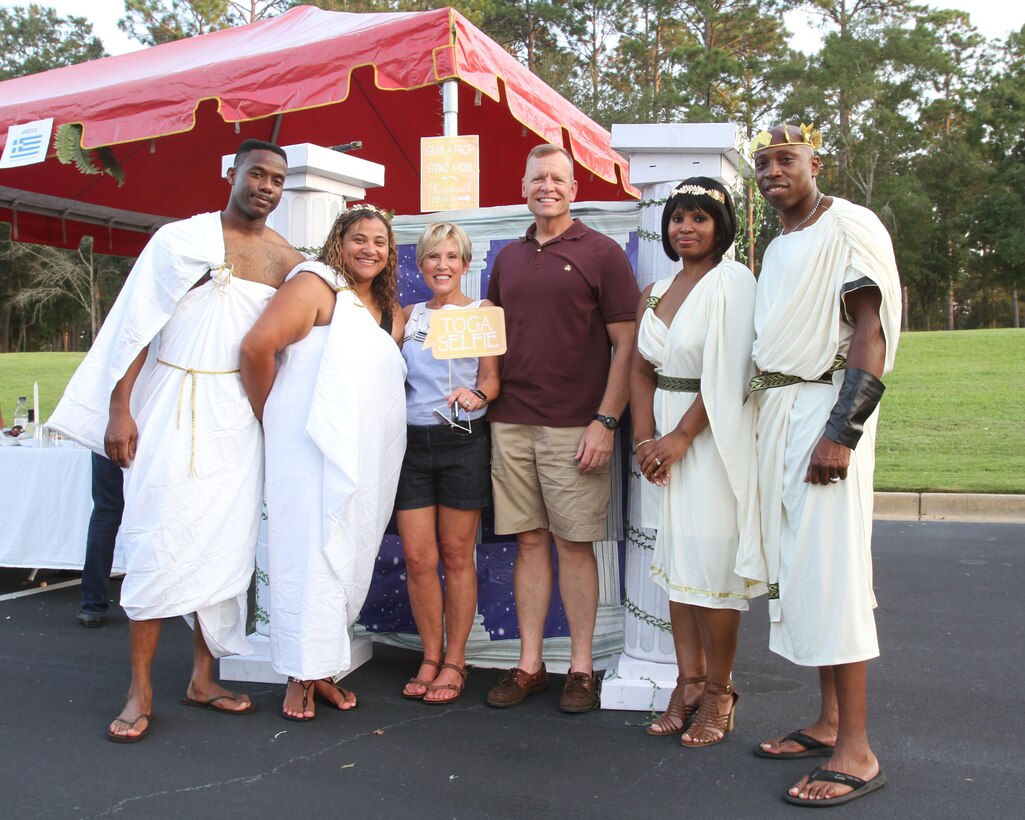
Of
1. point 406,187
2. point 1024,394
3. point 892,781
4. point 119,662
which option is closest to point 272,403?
point 119,662

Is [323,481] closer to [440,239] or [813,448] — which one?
[440,239]

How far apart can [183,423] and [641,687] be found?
1.92m

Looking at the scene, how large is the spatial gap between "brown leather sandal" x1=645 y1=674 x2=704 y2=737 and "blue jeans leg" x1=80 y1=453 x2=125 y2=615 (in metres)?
3.03

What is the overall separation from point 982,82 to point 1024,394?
3295cm

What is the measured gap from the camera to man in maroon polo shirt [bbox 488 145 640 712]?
3.52 m

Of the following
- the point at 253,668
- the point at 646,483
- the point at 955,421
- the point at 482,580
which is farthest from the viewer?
the point at 955,421

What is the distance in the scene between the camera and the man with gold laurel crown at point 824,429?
275cm

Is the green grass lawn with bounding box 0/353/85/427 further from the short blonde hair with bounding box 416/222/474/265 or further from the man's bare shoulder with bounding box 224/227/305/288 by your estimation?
the short blonde hair with bounding box 416/222/474/265

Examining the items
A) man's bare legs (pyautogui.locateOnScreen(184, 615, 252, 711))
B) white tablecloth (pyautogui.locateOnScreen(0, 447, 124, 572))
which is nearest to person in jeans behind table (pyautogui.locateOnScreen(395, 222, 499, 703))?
man's bare legs (pyautogui.locateOnScreen(184, 615, 252, 711))

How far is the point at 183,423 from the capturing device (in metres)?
3.28

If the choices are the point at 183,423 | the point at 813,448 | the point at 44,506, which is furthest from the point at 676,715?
the point at 44,506

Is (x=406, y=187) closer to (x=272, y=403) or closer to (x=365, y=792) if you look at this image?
(x=272, y=403)

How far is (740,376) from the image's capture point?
10.1ft

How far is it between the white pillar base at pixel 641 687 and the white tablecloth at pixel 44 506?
3.31 metres
